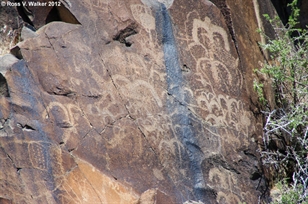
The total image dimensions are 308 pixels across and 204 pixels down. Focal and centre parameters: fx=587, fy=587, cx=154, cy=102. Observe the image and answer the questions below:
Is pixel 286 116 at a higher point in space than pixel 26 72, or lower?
A: lower

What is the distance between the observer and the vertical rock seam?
12.1 ft

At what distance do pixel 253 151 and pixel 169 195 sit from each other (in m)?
0.87

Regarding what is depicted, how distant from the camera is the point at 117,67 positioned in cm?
374

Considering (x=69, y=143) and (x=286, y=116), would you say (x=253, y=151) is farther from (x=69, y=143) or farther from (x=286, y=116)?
(x=69, y=143)

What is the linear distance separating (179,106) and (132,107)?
34cm

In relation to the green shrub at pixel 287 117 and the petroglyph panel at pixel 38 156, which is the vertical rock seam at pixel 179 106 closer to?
the green shrub at pixel 287 117

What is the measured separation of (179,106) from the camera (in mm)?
3830

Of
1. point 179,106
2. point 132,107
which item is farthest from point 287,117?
point 132,107

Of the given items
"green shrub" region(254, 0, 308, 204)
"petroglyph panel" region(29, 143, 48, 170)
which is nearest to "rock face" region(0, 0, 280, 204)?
"petroglyph panel" region(29, 143, 48, 170)

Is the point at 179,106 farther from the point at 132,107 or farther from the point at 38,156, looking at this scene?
the point at 38,156

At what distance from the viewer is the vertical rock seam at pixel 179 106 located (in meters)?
3.70

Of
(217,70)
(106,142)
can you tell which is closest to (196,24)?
(217,70)

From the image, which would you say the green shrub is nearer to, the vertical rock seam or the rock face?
the rock face

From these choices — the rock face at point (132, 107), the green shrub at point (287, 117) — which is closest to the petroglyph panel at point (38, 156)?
the rock face at point (132, 107)
